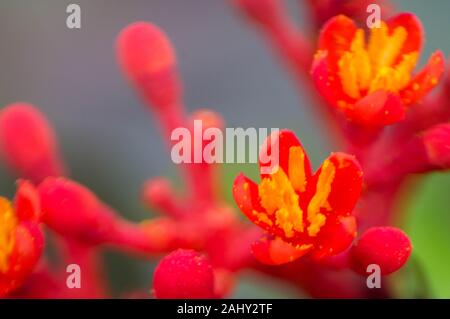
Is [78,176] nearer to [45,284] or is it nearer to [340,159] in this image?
[45,284]

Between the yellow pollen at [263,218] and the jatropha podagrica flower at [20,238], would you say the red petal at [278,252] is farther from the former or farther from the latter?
the jatropha podagrica flower at [20,238]

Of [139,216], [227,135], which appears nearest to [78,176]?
[139,216]

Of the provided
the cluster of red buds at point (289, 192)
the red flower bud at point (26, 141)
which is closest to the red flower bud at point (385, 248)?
the cluster of red buds at point (289, 192)

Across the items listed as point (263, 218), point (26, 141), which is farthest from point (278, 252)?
point (26, 141)

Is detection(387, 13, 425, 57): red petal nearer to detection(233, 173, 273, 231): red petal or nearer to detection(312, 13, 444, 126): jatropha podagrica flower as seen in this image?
detection(312, 13, 444, 126): jatropha podagrica flower

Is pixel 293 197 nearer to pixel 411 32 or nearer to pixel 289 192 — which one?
pixel 289 192

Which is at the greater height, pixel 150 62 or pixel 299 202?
pixel 150 62

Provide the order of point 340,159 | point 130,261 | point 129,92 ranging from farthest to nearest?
point 129,92
point 130,261
point 340,159
